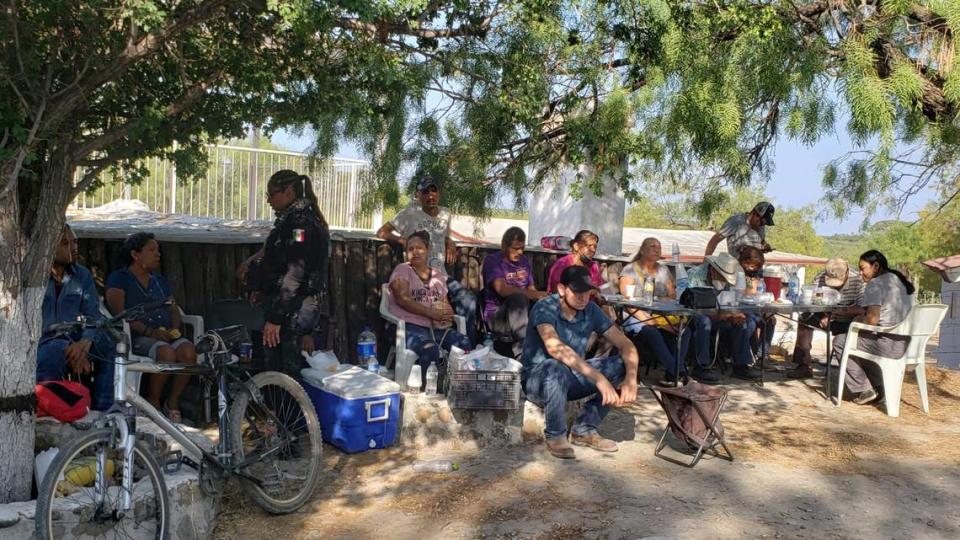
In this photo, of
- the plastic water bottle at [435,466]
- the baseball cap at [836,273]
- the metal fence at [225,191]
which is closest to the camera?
the plastic water bottle at [435,466]

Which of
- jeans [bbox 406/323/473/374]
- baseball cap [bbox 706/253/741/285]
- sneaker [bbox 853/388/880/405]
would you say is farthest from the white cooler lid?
sneaker [bbox 853/388/880/405]

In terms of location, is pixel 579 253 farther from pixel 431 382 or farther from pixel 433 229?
pixel 431 382

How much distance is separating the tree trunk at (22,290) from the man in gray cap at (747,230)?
19.7 feet

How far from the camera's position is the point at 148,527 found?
344cm

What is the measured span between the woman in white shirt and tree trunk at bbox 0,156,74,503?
5.83 m

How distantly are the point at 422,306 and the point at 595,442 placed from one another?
1561 millimetres

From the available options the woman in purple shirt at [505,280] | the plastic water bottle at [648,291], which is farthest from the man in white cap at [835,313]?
the woman in purple shirt at [505,280]

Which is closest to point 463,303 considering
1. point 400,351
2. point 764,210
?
point 400,351

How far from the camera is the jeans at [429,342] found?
586cm

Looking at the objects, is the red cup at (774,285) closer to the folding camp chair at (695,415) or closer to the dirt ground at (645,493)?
the dirt ground at (645,493)

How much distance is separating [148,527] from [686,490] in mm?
2749

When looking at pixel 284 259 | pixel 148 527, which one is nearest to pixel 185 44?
pixel 284 259

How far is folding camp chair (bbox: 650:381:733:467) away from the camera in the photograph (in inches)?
197

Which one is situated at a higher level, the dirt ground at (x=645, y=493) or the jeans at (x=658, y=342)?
the jeans at (x=658, y=342)
